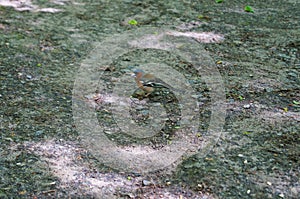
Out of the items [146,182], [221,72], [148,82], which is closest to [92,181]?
[146,182]

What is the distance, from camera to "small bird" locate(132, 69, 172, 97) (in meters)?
2.49

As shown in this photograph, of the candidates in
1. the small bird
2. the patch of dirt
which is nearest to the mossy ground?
the patch of dirt

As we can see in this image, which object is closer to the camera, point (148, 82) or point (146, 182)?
point (146, 182)

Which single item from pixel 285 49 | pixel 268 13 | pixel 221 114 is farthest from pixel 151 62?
pixel 268 13

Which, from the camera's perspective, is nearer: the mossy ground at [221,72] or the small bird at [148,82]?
the mossy ground at [221,72]

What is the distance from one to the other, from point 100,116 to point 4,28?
1482 millimetres

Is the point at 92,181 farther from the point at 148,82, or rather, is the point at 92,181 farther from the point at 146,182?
the point at 148,82

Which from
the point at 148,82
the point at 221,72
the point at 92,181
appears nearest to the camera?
the point at 92,181

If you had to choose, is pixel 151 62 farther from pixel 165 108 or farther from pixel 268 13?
pixel 268 13

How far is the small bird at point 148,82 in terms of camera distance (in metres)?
2.49

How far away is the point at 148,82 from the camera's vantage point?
99.3 inches

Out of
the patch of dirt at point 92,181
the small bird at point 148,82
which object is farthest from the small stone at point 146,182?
the small bird at point 148,82

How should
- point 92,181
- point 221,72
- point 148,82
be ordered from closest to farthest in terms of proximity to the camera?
point 92,181, point 148,82, point 221,72

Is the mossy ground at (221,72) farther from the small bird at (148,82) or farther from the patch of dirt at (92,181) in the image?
the small bird at (148,82)
